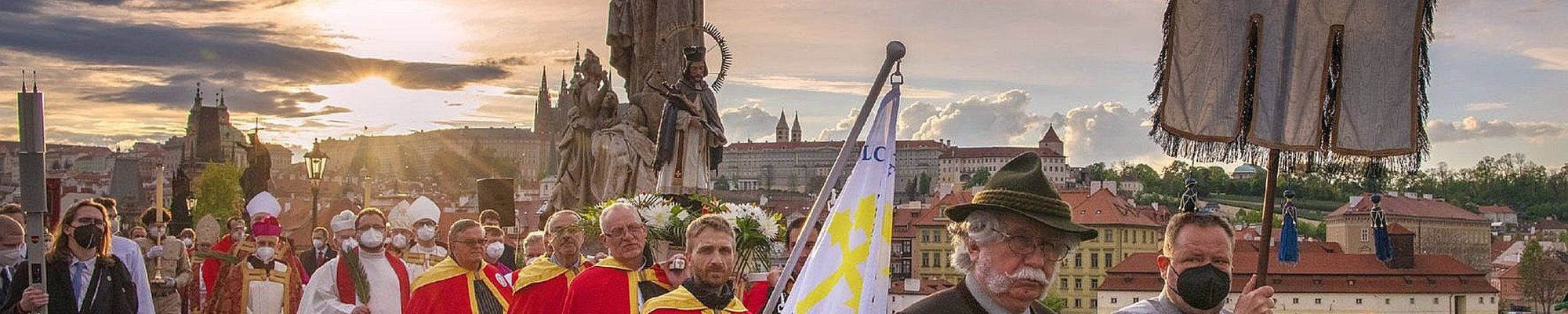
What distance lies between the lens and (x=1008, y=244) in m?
4.39

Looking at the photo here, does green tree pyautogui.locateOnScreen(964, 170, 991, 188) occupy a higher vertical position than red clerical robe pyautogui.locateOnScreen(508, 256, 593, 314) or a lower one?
lower

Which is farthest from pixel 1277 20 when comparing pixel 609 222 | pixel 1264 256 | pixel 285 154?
pixel 285 154

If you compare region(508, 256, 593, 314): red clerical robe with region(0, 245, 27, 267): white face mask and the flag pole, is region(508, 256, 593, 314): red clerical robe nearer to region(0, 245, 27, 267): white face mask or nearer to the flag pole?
the flag pole

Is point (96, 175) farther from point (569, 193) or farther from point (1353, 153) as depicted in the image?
point (1353, 153)

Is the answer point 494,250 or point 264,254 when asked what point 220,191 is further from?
point 494,250

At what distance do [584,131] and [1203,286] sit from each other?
42.1ft

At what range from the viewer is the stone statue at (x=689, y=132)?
12523mm

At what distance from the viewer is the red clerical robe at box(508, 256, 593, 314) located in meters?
7.20

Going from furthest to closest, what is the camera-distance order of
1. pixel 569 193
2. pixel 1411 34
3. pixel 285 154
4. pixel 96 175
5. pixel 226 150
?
pixel 285 154 < pixel 226 150 < pixel 96 175 < pixel 569 193 < pixel 1411 34

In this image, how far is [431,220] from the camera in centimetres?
1083

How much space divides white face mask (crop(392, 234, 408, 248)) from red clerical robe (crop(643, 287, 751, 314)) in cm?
458

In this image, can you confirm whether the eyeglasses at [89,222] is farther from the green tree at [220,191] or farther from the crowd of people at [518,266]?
the green tree at [220,191]

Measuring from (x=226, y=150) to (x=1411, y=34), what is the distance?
117 metres

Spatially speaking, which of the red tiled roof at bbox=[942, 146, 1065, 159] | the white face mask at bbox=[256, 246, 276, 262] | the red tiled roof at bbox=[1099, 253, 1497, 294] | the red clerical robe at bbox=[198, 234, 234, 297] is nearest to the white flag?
the white face mask at bbox=[256, 246, 276, 262]
